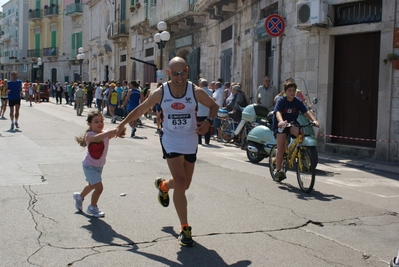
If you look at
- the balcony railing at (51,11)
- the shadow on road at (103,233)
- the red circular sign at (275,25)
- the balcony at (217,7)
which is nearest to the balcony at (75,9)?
the balcony railing at (51,11)

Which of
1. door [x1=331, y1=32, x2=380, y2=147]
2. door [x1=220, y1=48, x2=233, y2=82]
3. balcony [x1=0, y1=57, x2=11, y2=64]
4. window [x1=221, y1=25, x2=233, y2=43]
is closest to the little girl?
door [x1=331, y1=32, x2=380, y2=147]

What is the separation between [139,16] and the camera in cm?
3209

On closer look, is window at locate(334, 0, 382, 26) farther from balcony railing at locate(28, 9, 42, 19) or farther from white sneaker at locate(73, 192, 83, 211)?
balcony railing at locate(28, 9, 42, 19)

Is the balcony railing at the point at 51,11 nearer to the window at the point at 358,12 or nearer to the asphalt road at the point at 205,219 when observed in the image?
Result: the window at the point at 358,12

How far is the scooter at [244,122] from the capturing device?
12258 millimetres

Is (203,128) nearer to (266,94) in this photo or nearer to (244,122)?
(244,122)

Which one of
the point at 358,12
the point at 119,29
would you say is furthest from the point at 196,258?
the point at 119,29

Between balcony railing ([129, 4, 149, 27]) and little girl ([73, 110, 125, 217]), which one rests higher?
balcony railing ([129, 4, 149, 27])

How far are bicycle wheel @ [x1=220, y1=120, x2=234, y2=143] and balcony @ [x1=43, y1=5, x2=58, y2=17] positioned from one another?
1825 inches

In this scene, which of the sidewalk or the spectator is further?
the spectator

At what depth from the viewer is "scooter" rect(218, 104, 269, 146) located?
1226 cm

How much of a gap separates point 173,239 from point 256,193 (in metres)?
2.55

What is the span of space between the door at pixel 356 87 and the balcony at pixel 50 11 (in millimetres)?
48565

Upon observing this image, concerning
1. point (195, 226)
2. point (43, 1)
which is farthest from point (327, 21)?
point (43, 1)
